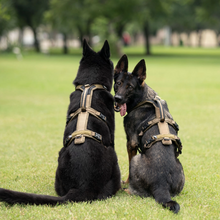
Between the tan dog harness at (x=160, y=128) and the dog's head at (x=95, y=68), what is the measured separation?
69 cm

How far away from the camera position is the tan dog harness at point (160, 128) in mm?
4582

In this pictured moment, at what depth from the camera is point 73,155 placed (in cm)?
436

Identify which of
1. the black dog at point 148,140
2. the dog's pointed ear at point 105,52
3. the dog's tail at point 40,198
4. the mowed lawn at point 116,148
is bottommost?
the mowed lawn at point 116,148

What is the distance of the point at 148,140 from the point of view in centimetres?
462

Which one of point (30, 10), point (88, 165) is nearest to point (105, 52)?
point (88, 165)

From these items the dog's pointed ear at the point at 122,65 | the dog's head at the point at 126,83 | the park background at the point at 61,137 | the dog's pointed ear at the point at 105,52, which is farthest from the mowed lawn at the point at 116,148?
the dog's pointed ear at the point at 105,52

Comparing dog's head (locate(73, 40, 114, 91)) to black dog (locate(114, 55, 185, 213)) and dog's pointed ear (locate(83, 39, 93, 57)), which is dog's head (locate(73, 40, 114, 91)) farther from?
black dog (locate(114, 55, 185, 213))

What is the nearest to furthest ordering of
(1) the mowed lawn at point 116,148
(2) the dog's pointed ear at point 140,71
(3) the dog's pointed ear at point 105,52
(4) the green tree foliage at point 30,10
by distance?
(1) the mowed lawn at point 116,148 < (2) the dog's pointed ear at point 140,71 < (3) the dog's pointed ear at point 105,52 < (4) the green tree foliage at point 30,10

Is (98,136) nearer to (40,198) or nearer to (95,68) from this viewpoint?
(40,198)

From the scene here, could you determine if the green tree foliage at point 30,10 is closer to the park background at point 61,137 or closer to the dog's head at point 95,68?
the park background at point 61,137

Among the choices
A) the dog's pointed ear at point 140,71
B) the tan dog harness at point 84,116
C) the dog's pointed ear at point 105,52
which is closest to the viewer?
the tan dog harness at point 84,116

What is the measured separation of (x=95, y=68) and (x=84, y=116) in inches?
38.2

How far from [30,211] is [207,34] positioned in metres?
113

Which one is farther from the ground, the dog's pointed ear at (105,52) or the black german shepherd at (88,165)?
the dog's pointed ear at (105,52)
